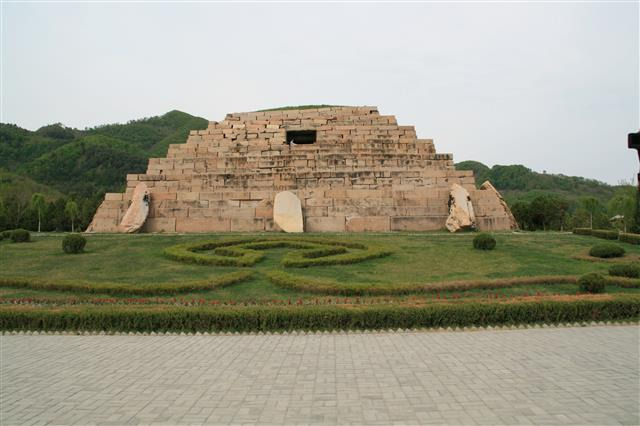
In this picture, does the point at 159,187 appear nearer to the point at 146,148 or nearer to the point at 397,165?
the point at 397,165

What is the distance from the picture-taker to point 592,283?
8594mm

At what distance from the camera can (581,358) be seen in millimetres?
5449

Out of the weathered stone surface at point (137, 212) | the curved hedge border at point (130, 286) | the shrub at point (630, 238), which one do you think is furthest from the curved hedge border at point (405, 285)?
the weathered stone surface at point (137, 212)

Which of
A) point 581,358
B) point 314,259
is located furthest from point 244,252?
point 581,358

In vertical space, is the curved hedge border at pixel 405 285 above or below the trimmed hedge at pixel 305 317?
above

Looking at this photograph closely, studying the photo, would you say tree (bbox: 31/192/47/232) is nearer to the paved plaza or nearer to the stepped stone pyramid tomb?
the stepped stone pyramid tomb

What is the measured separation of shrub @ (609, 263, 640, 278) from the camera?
941 centimetres

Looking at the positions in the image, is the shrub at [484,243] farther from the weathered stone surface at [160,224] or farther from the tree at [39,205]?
the tree at [39,205]

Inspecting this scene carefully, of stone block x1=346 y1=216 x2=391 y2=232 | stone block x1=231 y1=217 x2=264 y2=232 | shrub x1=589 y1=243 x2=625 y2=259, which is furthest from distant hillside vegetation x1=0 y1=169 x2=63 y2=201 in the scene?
shrub x1=589 y1=243 x2=625 y2=259

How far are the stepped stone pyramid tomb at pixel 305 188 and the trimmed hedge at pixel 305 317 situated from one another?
832cm

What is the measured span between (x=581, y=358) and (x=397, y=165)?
530 inches

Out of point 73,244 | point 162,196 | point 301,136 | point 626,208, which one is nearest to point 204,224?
point 162,196

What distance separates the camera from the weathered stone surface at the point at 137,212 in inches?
639

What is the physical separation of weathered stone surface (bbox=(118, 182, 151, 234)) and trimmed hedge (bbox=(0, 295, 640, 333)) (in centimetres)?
887
